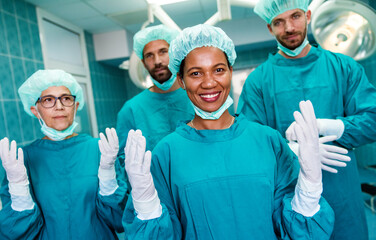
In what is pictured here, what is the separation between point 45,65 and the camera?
3.22 metres

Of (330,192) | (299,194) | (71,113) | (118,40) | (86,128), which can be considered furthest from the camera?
(118,40)

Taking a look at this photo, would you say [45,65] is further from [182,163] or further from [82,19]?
[182,163]

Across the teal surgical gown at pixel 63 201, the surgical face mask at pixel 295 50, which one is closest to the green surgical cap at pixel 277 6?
the surgical face mask at pixel 295 50

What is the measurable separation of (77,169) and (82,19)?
3.20m

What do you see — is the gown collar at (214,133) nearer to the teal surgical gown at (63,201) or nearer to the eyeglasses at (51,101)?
the teal surgical gown at (63,201)

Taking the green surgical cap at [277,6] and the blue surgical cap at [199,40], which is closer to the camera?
Answer: the blue surgical cap at [199,40]

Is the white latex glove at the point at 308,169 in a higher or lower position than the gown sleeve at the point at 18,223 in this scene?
higher

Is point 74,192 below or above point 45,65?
below

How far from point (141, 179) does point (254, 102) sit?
2.79 ft

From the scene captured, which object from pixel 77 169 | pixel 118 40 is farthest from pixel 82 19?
pixel 77 169

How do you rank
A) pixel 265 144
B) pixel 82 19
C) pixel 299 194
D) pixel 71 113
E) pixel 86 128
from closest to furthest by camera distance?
pixel 299 194 → pixel 265 144 → pixel 71 113 → pixel 82 19 → pixel 86 128

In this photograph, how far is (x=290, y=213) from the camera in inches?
31.7

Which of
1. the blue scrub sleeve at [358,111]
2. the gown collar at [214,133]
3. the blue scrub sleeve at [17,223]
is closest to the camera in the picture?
the gown collar at [214,133]

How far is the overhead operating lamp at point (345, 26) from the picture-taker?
58.1 inches
